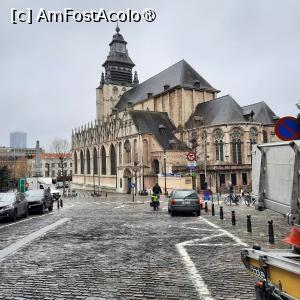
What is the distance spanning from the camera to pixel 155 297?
18.3 ft

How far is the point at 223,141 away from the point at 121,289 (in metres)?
45.1

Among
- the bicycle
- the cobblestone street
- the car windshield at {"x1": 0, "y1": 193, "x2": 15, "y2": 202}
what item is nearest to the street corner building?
the bicycle

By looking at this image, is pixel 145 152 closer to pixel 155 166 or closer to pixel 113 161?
pixel 155 166

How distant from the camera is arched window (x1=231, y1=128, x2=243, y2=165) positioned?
4956cm

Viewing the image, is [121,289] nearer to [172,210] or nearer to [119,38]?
[172,210]

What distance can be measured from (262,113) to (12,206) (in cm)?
4300

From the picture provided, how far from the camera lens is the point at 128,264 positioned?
790cm

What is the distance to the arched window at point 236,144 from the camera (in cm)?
4956

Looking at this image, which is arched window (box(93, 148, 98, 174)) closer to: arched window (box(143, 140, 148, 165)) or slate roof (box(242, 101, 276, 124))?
arched window (box(143, 140, 148, 165))

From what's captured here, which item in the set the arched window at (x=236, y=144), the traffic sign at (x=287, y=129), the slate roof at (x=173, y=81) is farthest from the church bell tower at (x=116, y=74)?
the traffic sign at (x=287, y=129)

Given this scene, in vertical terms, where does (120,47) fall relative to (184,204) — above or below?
above

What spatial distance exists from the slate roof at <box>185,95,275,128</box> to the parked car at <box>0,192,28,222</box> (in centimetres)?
3553

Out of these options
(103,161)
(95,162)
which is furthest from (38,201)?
(95,162)

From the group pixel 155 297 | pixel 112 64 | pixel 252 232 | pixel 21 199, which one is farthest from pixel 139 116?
pixel 155 297
